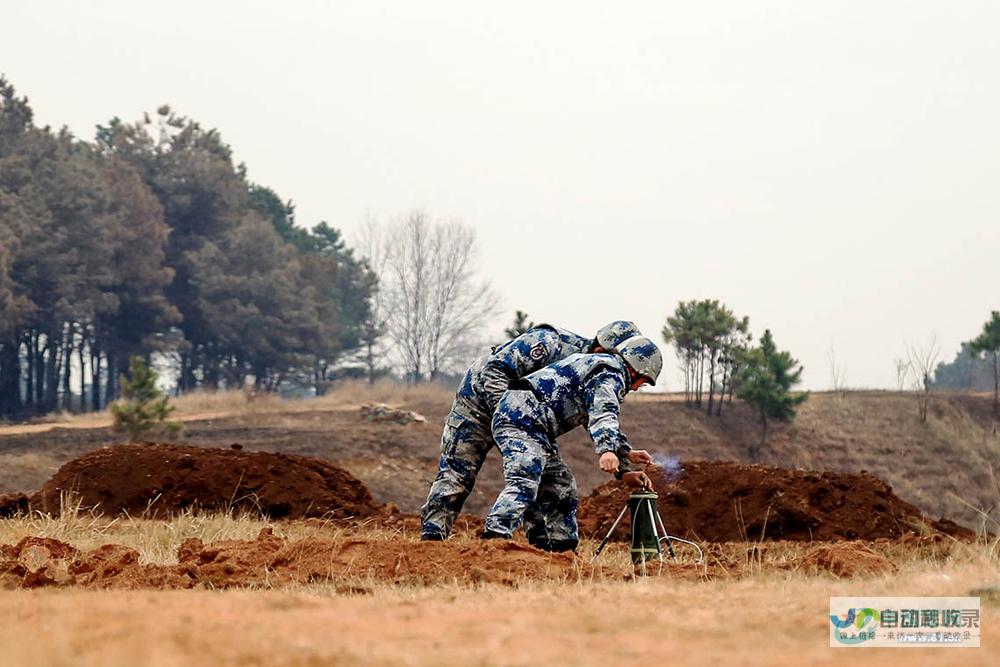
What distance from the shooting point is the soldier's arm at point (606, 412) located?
8.12 m

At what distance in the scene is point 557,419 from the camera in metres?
8.72

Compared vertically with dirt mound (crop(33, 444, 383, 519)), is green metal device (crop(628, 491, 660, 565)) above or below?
above

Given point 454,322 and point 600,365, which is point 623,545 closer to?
point 600,365

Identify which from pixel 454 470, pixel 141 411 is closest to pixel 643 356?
pixel 454 470

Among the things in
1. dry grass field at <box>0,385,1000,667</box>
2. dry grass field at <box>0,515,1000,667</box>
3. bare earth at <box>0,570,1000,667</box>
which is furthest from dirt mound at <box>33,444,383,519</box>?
bare earth at <box>0,570,1000,667</box>

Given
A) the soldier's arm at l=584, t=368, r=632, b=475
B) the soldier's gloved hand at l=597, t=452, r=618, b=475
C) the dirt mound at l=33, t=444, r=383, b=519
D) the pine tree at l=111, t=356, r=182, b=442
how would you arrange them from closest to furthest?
1. the soldier's gloved hand at l=597, t=452, r=618, b=475
2. the soldier's arm at l=584, t=368, r=632, b=475
3. the dirt mound at l=33, t=444, r=383, b=519
4. the pine tree at l=111, t=356, r=182, b=442

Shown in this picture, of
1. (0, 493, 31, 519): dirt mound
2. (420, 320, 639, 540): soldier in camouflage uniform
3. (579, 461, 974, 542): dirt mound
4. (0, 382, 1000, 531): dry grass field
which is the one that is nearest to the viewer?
(420, 320, 639, 540): soldier in camouflage uniform

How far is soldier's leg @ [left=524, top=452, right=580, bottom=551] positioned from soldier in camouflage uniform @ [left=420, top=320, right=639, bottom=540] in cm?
45

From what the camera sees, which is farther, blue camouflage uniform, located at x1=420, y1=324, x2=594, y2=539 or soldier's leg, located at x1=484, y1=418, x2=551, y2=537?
blue camouflage uniform, located at x1=420, y1=324, x2=594, y2=539

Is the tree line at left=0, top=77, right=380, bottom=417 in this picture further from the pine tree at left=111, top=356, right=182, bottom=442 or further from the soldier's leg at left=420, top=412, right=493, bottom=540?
the soldier's leg at left=420, top=412, right=493, bottom=540

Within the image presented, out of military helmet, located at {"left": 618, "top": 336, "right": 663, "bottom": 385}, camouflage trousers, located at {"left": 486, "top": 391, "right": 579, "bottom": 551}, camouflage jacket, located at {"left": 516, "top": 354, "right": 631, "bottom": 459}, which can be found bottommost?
camouflage trousers, located at {"left": 486, "top": 391, "right": 579, "bottom": 551}

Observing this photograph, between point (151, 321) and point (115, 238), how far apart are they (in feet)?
13.3

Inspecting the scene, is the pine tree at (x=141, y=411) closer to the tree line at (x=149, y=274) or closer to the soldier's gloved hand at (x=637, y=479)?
the tree line at (x=149, y=274)

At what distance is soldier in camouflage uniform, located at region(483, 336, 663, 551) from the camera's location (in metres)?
8.31
